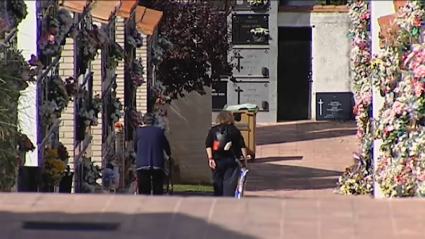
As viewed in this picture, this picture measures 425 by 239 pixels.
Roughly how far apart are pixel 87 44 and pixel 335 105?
53.8 ft

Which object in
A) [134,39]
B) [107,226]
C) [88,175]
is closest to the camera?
[107,226]

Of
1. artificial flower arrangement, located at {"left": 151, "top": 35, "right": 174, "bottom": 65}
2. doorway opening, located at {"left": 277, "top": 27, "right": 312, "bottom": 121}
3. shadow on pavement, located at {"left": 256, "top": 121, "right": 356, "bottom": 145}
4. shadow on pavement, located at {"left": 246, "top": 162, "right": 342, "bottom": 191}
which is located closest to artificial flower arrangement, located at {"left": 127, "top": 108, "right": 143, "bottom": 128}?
artificial flower arrangement, located at {"left": 151, "top": 35, "right": 174, "bottom": 65}

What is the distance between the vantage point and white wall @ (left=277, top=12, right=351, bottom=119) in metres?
25.0

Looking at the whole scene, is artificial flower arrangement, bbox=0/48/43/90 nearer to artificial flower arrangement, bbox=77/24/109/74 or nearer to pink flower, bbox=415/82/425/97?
artificial flower arrangement, bbox=77/24/109/74

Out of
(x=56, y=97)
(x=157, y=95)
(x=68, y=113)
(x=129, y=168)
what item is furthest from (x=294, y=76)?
(x=56, y=97)

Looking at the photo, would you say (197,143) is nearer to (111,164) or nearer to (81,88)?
(111,164)

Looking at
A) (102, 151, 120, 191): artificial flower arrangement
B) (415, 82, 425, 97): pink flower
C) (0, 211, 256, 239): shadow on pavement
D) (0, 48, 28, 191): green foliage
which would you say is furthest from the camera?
(102, 151, 120, 191): artificial flower arrangement

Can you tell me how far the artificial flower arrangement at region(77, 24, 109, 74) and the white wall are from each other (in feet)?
53.0

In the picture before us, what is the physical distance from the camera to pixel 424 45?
7.46 meters

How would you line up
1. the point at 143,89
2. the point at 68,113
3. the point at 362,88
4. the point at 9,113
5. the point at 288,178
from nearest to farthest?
the point at 9,113, the point at 68,113, the point at 362,88, the point at 143,89, the point at 288,178

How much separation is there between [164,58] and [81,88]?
21.1 feet

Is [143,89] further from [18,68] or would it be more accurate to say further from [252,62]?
[252,62]

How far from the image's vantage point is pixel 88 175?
9.52 m

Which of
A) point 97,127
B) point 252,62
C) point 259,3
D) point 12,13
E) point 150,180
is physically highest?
point 259,3
